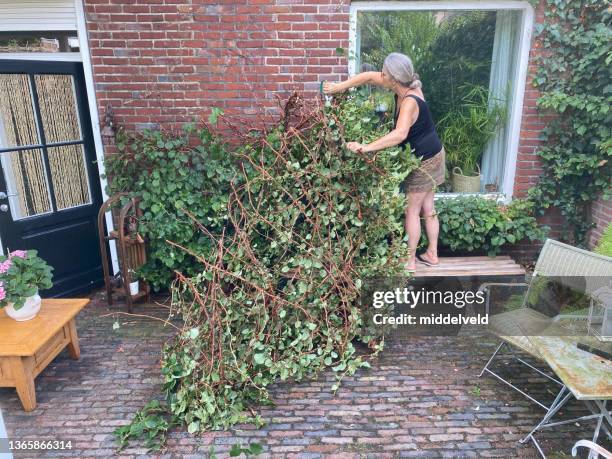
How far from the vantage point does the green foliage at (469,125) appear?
15.9 ft

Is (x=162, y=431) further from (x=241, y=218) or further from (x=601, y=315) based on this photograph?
(x=601, y=315)

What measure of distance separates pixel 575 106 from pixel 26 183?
5.02 meters

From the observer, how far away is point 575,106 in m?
4.25

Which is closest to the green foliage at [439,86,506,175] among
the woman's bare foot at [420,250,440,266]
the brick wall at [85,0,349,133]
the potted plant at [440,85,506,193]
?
the potted plant at [440,85,506,193]

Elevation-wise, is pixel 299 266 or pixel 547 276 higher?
pixel 299 266

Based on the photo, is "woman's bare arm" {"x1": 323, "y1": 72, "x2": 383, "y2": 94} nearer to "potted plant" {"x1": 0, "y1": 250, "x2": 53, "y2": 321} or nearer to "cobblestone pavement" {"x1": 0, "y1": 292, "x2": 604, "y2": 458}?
"cobblestone pavement" {"x1": 0, "y1": 292, "x2": 604, "y2": 458}

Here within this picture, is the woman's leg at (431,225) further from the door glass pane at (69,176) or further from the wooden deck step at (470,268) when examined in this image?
the door glass pane at (69,176)

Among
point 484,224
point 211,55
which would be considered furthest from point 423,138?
point 211,55

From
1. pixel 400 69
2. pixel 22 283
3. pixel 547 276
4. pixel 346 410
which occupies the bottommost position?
pixel 346 410

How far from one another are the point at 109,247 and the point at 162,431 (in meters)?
2.58

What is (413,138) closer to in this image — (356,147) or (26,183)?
(356,147)

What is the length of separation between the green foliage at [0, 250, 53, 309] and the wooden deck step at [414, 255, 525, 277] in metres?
2.92

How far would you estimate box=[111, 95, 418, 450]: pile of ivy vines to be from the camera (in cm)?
323

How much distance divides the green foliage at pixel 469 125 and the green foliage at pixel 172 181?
2.30 metres
